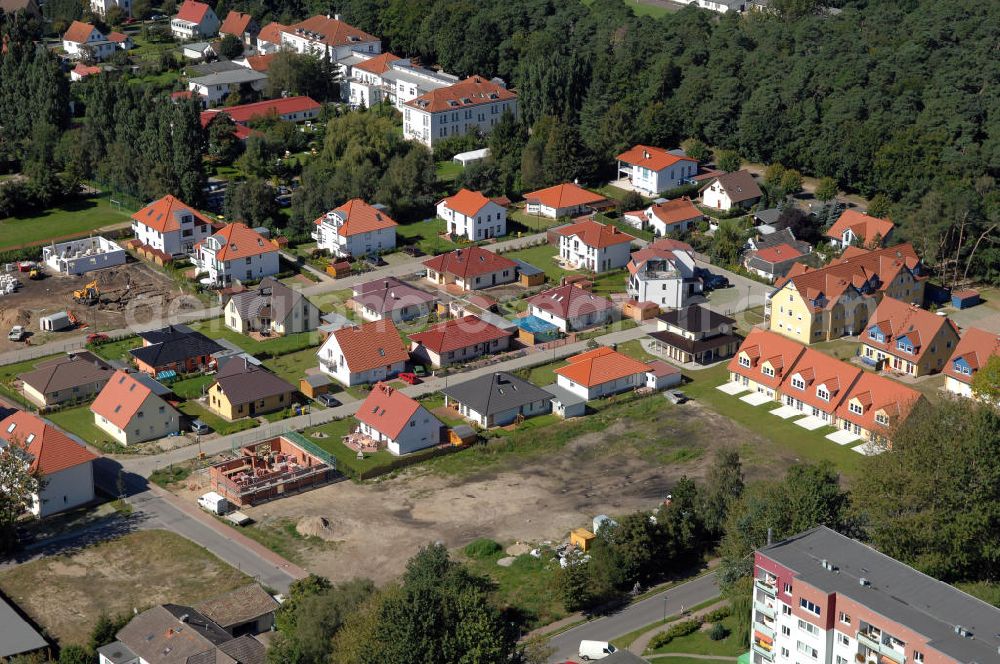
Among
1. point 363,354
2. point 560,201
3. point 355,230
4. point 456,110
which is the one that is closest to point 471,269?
point 355,230

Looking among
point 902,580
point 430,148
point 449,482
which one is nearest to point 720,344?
point 449,482

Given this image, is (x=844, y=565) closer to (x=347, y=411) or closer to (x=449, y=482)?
(x=449, y=482)

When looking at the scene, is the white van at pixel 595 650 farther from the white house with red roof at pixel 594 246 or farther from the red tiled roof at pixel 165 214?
the red tiled roof at pixel 165 214

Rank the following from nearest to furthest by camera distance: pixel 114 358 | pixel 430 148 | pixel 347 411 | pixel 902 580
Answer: pixel 902 580, pixel 347 411, pixel 114 358, pixel 430 148

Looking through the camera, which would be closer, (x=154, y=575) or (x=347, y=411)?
(x=154, y=575)

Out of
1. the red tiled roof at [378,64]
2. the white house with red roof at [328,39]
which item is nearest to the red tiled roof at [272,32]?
the white house with red roof at [328,39]

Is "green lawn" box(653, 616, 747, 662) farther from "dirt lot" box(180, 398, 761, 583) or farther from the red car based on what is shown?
the red car

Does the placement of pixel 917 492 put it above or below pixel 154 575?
above
